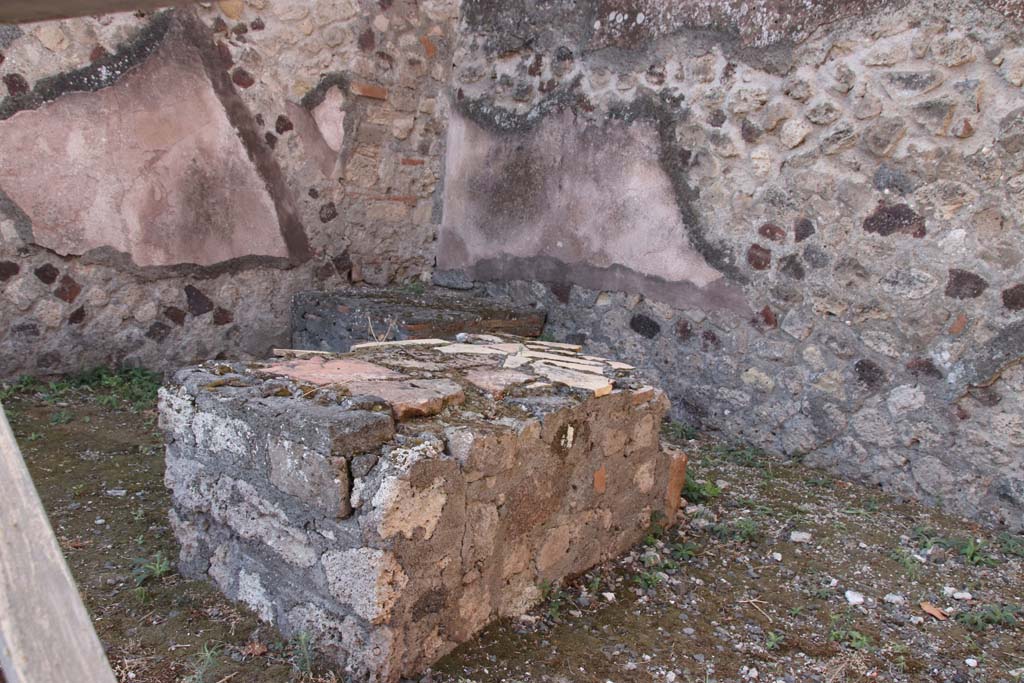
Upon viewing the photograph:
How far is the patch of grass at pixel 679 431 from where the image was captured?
3803 millimetres

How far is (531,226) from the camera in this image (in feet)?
15.0

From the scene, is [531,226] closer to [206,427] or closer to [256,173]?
[256,173]

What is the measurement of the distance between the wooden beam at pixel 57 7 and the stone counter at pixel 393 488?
119cm

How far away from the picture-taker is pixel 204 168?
13.4 ft

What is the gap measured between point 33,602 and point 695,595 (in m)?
2.26

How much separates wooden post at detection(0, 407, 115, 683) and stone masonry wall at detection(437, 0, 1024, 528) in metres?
3.13

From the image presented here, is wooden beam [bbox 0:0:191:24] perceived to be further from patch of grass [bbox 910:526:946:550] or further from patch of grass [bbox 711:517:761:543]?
patch of grass [bbox 910:526:946:550]

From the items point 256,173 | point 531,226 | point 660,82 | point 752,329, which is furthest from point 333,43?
point 752,329

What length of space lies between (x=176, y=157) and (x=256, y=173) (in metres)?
0.43

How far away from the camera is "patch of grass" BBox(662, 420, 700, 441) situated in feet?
12.5

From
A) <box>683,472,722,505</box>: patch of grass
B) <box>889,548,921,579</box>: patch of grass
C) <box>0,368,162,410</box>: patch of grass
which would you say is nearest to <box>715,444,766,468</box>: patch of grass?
<box>683,472,722,505</box>: patch of grass

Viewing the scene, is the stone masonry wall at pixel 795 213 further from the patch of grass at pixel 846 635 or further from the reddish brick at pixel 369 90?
the patch of grass at pixel 846 635

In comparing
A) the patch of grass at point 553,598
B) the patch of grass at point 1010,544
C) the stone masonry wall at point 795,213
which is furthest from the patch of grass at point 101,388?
the patch of grass at point 1010,544

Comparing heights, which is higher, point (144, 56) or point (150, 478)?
point (144, 56)
